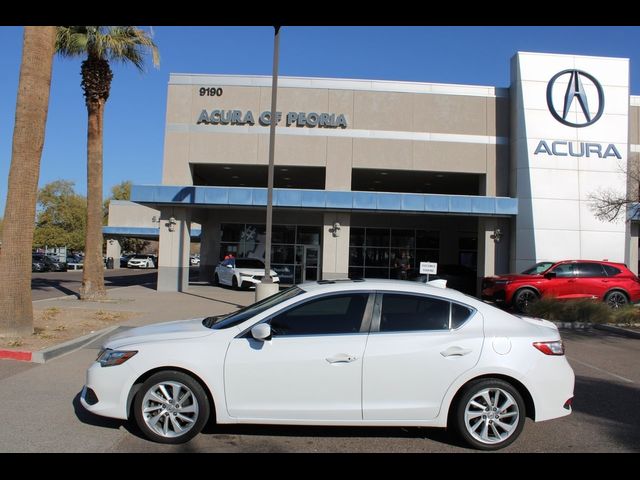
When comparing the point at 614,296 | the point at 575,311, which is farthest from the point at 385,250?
the point at 575,311

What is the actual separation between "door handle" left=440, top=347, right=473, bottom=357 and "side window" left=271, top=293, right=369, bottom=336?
0.81 meters

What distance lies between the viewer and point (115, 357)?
479 cm

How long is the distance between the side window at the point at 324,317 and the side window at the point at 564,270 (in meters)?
13.1

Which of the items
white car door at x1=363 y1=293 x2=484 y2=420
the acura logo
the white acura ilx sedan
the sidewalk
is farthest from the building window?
white car door at x1=363 y1=293 x2=484 y2=420

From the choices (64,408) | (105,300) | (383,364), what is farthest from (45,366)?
(105,300)

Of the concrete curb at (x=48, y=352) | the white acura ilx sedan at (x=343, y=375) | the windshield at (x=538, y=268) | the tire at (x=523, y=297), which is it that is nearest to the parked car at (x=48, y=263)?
the concrete curb at (x=48, y=352)

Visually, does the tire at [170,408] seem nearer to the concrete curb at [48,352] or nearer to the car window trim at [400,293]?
the car window trim at [400,293]

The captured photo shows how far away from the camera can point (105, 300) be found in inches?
655

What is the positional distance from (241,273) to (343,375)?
18.8m

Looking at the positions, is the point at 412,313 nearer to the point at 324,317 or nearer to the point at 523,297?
the point at 324,317

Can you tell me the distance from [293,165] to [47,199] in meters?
43.4

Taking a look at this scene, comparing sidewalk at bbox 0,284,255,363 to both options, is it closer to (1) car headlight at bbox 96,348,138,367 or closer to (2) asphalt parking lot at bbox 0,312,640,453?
(2) asphalt parking lot at bbox 0,312,640,453

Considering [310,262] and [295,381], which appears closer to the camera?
[295,381]

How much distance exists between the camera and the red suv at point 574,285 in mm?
15883
